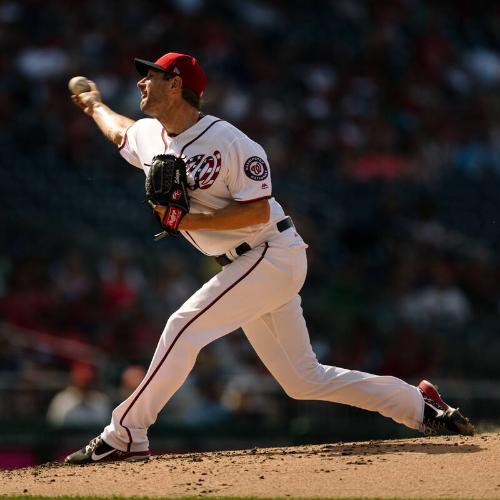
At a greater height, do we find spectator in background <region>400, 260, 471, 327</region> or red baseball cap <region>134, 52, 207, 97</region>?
red baseball cap <region>134, 52, 207, 97</region>

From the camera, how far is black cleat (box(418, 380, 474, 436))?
655 cm

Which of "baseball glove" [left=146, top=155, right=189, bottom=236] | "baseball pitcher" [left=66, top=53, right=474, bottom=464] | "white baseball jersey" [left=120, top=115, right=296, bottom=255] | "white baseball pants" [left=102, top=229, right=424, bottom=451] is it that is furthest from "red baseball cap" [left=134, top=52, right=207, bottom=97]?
"white baseball pants" [left=102, top=229, right=424, bottom=451]

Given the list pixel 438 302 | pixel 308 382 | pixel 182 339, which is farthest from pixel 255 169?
pixel 438 302

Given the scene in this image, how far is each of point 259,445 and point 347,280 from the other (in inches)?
136

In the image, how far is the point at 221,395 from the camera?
10.5 m

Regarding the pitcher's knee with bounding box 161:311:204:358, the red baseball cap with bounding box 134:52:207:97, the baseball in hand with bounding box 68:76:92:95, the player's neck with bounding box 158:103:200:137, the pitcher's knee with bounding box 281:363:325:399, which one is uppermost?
the baseball in hand with bounding box 68:76:92:95

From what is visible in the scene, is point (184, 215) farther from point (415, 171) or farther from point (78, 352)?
point (415, 171)

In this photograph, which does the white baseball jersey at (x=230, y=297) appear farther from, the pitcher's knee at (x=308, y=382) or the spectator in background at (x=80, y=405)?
the spectator in background at (x=80, y=405)

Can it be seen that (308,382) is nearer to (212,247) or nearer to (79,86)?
(212,247)

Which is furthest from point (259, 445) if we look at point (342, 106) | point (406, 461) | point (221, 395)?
point (342, 106)

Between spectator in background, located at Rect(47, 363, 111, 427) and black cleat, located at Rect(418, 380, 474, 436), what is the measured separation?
3.80 meters

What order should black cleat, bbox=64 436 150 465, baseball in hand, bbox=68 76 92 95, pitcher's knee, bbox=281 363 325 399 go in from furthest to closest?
baseball in hand, bbox=68 76 92 95 < pitcher's knee, bbox=281 363 325 399 < black cleat, bbox=64 436 150 465

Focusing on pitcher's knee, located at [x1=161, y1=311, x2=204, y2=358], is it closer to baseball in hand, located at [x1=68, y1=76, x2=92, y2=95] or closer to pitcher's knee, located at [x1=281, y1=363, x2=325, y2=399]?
pitcher's knee, located at [x1=281, y1=363, x2=325, y2=399]

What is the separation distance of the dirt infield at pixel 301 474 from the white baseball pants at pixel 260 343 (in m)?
0.22
